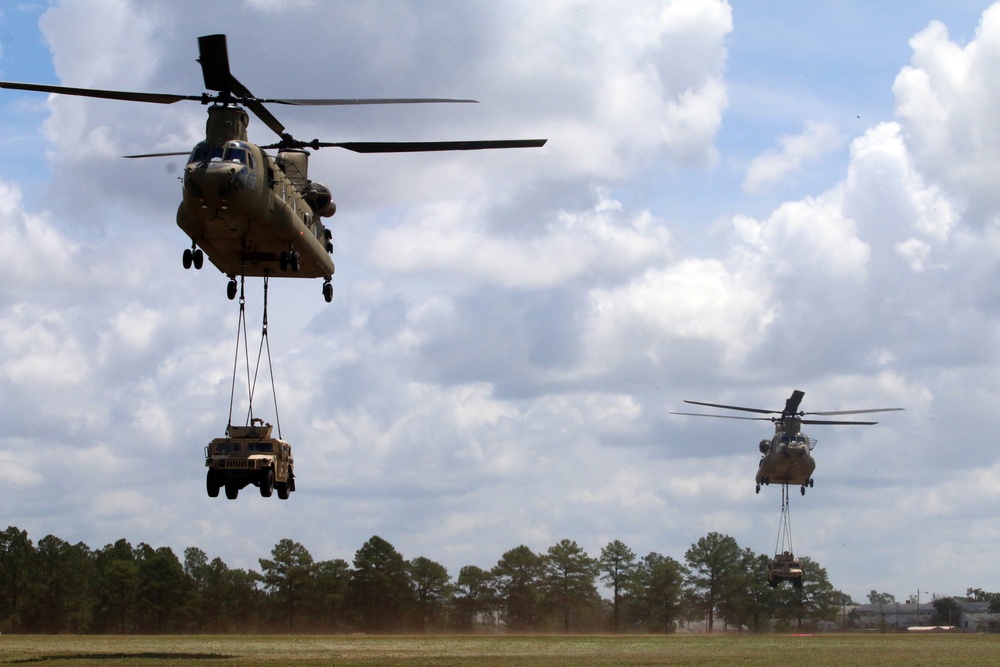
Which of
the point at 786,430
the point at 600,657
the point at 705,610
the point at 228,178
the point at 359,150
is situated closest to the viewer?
the point at 228,178

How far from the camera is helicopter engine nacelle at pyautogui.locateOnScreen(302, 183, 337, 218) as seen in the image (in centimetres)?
4119

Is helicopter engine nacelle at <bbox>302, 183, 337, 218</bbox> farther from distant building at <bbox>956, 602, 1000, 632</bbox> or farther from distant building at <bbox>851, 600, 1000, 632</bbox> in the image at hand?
distant building at <bbox>956, 602, 1000, 632</bbox>

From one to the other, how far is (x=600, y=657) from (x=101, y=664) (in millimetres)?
20701

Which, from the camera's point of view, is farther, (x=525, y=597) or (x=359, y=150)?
(x=525, y=597)

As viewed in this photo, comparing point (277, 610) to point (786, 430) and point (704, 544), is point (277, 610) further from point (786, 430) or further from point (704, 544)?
point (786, 430)

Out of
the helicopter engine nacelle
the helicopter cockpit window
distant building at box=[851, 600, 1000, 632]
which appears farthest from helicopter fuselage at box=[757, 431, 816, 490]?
distant building at box=[851, 600, 1000, 632]

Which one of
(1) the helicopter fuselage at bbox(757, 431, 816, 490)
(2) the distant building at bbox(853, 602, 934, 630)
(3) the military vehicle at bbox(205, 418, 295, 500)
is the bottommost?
(2) the distant building at bbox(853, 602, 934, 630)

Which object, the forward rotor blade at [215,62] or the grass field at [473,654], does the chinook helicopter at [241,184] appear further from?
the grass field at [473,654]

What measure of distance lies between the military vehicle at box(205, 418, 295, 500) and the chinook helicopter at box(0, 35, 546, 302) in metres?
4.81

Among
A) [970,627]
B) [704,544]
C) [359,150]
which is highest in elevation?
[359,150]

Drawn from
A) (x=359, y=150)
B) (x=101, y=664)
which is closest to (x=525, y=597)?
(x=101, y=664)

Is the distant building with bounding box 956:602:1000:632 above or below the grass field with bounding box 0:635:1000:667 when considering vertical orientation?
below

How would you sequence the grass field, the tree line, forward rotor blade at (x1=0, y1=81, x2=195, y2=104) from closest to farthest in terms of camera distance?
forward rotor blade at (x1=0, y1=81, x2=195, y2=104), the grass field, the tree line

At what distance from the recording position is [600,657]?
5591cm
